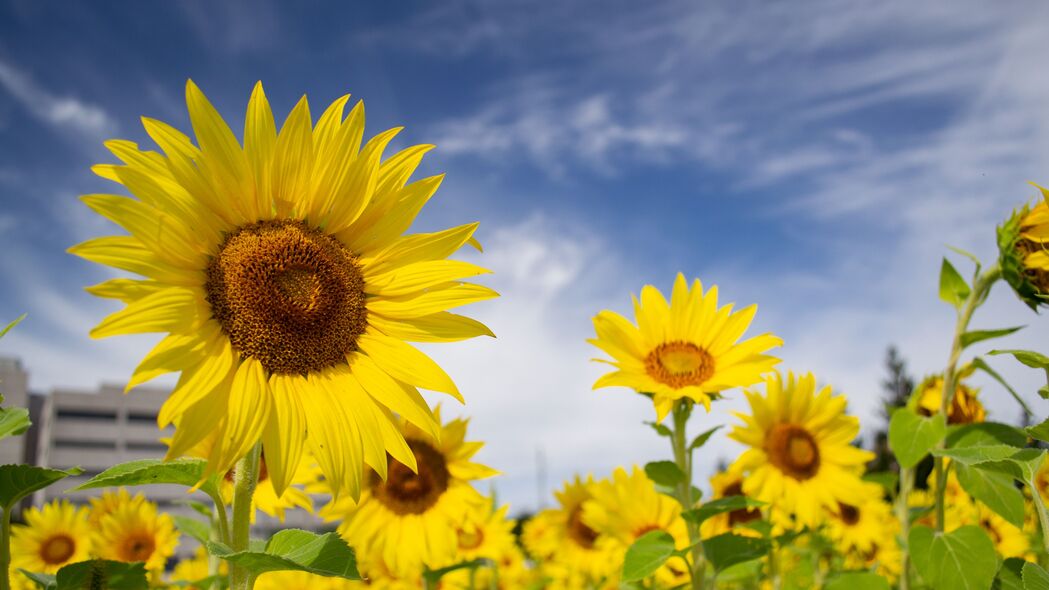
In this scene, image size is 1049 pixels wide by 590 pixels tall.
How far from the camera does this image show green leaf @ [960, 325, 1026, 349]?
9.67ft

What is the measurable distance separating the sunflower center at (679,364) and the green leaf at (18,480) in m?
2.21

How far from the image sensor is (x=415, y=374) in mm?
2146

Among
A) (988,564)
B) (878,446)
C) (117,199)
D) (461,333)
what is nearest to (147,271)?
(117,199)

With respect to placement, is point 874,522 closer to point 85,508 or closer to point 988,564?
point 988,564

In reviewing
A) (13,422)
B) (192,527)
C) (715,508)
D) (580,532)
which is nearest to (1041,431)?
(715,508)

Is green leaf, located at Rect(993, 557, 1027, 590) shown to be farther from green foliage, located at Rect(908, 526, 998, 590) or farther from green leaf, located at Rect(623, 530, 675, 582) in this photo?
green leaf, located at Rect(623, 530, 675, 582)

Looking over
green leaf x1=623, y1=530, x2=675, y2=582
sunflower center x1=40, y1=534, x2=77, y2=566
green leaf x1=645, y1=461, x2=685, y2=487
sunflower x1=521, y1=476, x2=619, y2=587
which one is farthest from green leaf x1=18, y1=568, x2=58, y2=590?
sunflower x1=521, y1=476, x2=619, y2=587

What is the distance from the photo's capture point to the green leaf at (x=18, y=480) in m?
2.00

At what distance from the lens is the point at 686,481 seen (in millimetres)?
3150

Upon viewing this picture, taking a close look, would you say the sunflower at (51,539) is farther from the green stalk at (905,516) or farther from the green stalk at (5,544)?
the green stalk at (905,516)

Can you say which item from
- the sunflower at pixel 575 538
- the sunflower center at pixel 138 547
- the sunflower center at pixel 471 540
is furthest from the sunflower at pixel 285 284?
the sunflower at pixel 575 538

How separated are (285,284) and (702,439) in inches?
68.2

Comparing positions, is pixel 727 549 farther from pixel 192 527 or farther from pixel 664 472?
pixel 192 527

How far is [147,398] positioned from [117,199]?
106m
